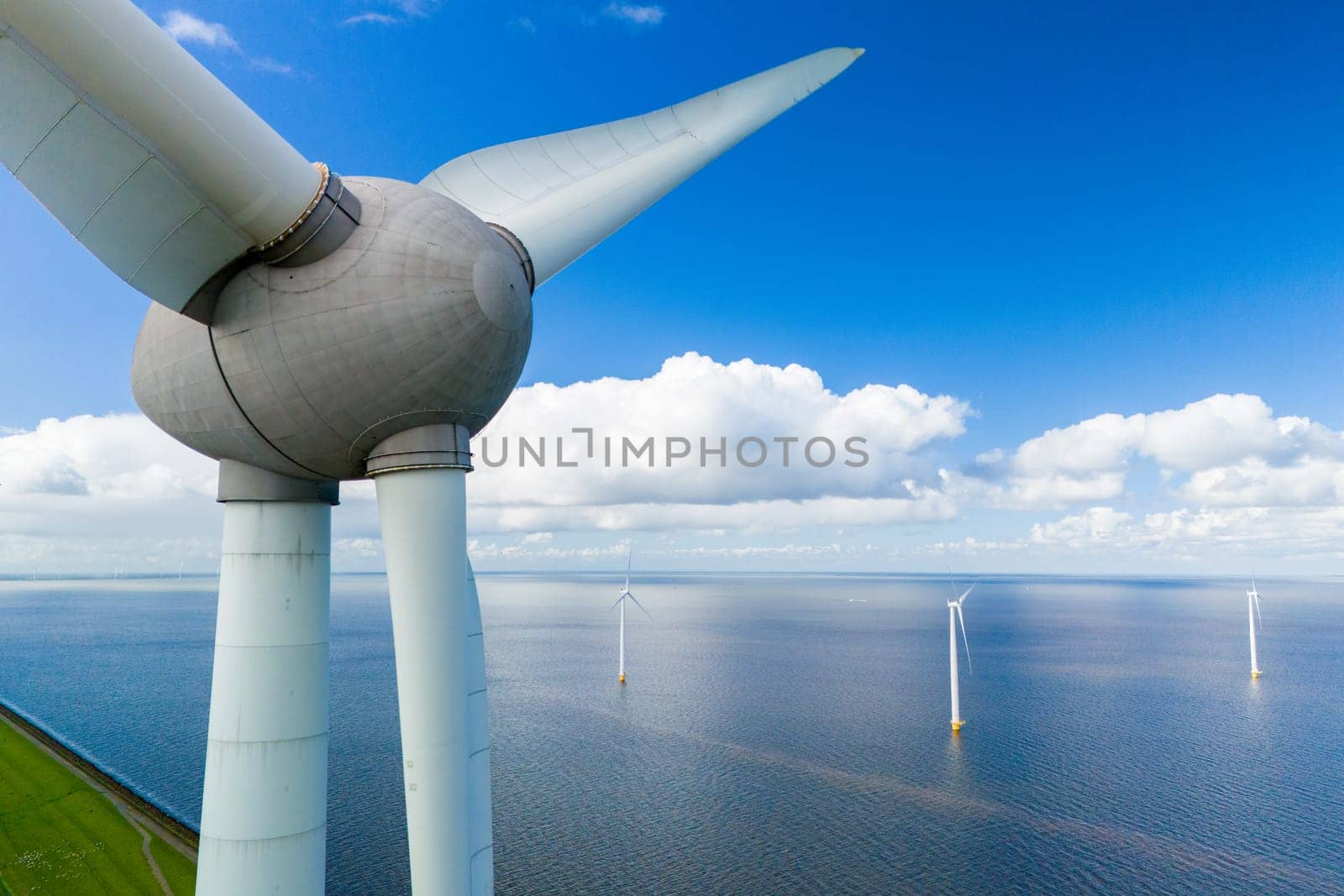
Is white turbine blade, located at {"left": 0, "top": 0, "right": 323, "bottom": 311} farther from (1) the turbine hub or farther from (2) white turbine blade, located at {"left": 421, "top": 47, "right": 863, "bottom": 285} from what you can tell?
(2) white turbine blade, located at {"left": 421, "top": 47, "right": 863, "bottom": 285}

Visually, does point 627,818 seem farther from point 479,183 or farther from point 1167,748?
point 1167,748

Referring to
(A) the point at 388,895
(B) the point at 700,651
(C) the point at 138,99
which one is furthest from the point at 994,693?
(C) the point at 138,99

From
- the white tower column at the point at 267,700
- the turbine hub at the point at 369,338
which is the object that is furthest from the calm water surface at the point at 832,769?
the turbine hub at the point at 369,338

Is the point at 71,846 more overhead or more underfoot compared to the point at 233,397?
more underfoot

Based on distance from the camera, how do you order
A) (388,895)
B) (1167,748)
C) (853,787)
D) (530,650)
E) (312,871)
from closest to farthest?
(312,871) → (388,895) → (853,787) → (1167,748) → (530,650)

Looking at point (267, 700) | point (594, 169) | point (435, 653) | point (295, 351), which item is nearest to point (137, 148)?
point (295, 351)

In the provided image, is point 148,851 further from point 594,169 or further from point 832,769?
point 832,769

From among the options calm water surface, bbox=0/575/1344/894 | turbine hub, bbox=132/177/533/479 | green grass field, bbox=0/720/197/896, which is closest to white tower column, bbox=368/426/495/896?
A: turbine hub, bbox=132/177/533/479
